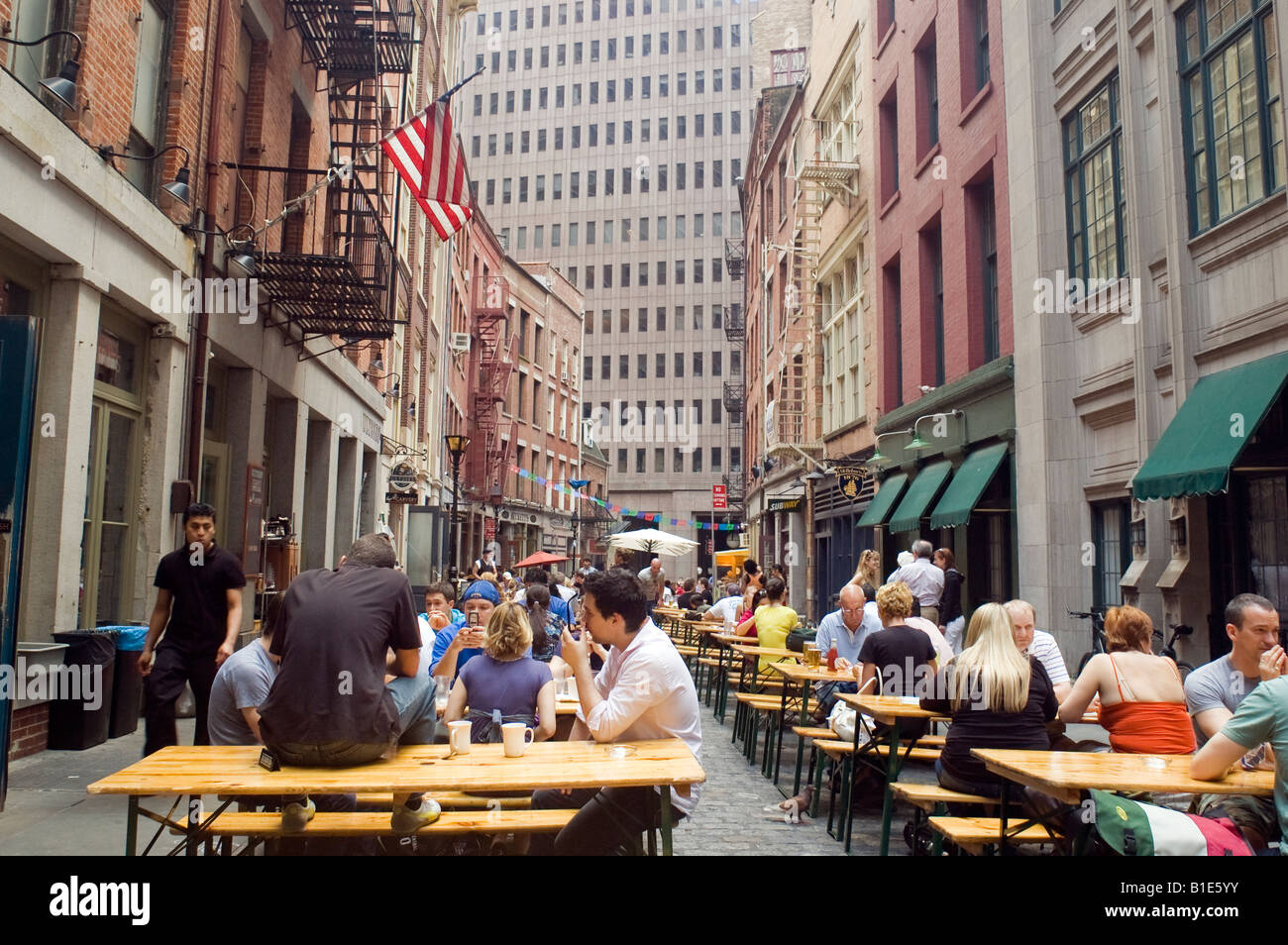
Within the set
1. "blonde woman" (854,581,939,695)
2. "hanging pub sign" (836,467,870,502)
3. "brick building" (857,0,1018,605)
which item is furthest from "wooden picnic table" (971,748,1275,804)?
"hanging pub sign" (836,467,870,502)

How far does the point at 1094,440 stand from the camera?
42.7 feet

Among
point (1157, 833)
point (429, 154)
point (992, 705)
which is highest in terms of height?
point (429, 154)

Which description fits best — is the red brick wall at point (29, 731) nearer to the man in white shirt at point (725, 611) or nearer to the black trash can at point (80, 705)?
the black trash can at point (80, 705)

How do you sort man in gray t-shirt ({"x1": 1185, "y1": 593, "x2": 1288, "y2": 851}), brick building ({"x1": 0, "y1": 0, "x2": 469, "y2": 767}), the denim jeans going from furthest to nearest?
the denim jeans < brick building ({"x1": 0, "y1": 0, "x2": 469, "y2": 767}) < man in gray t-shirt ({"x1": 1185, "y1": 593, "x2": 1288, "y2": 851})

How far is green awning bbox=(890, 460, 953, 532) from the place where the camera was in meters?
17.2

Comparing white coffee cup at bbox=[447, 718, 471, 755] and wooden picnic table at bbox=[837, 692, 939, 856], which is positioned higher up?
white coffee cup at bbox=[447, 718, 471, 755]

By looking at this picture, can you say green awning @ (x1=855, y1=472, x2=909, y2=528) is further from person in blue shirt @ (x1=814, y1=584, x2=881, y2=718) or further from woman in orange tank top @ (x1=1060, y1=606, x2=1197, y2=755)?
woman in orange tank top @ (x1=1060, y1=606, x2=1197, y2=755)

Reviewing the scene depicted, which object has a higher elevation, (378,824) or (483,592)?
(483,592)

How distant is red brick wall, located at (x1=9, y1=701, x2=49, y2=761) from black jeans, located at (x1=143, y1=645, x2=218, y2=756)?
2054 millimetres

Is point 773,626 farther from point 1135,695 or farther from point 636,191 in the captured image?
point 636,191

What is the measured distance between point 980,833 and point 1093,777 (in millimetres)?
842

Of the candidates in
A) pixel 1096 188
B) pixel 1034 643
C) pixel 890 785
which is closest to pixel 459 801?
pixel 890 785

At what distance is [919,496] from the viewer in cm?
1778
